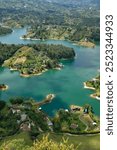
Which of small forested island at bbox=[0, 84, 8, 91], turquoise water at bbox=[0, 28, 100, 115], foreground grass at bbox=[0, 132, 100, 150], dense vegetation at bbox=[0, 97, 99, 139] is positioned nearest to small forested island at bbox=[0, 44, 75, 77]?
turquoise water at bbox=[0, 28, 100, 115]

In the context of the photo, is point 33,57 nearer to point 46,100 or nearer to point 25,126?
point 46,100

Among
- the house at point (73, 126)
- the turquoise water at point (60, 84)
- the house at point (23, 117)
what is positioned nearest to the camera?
the house at point (73, 126)

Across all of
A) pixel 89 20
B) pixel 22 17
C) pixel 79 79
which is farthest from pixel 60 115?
pixel 22 17

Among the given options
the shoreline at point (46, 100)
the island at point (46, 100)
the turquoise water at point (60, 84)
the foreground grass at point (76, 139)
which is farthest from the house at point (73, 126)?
the shoreline at point (46, 100)

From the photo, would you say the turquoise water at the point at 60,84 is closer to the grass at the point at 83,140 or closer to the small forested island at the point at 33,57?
the small forested island at the point at 33,57

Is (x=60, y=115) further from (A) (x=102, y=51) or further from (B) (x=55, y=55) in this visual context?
(B) (x=55, y=55)

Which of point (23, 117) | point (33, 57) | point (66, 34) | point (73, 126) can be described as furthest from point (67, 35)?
point (73, 126)
